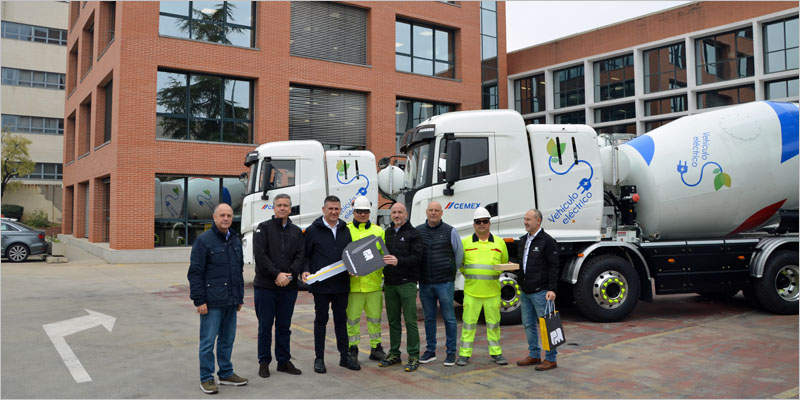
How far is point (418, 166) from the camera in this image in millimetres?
8750

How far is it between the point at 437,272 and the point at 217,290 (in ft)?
7.71

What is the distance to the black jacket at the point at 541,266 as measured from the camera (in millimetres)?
6148

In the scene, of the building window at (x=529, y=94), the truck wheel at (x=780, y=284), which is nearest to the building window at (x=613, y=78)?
the building window at (x=529, y=94)

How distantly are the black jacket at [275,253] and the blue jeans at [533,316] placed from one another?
2.53 m

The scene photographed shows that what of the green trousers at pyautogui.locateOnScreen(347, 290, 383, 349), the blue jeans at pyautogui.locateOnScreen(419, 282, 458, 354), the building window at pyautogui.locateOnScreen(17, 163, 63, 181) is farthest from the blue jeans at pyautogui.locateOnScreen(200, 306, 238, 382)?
the building window at pyautogui.locateOnScreen(17, 163, 63, 181)

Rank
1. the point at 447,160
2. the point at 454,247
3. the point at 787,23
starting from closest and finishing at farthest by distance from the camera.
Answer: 1. the point at 454,247
2. the point at 447,160
3. the point at 787,23

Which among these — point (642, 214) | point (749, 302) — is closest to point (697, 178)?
point (642, 214)

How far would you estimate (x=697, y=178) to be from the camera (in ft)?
29.9

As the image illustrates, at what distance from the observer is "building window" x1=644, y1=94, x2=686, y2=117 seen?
1323 inches

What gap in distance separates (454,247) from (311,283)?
1.64 m

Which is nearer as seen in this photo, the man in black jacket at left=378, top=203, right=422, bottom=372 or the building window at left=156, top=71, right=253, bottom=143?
the man in black jacket at left=378, top=203, right=422, bottom=372

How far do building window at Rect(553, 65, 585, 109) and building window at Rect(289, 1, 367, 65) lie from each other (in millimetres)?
19540

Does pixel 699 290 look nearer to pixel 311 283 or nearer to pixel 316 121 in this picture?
pixel 311 283

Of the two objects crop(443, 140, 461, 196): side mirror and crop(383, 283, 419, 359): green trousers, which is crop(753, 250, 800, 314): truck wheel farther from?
crop(383, 283, 419, 359): green trousers
